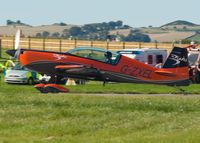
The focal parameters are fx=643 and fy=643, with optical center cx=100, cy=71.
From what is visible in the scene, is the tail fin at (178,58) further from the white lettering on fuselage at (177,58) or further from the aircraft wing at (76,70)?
the aircraft wing at (76,70)

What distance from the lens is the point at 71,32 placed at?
535 feet

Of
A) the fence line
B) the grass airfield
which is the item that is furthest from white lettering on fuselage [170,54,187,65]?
the fence line

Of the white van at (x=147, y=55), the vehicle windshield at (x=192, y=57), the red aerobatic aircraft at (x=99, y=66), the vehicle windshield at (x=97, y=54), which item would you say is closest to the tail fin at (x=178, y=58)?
the red aerobatic aircraft at (x=99, y=66)

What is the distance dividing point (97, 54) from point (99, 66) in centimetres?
51

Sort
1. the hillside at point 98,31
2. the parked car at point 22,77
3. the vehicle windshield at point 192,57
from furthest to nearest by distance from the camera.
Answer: the hillside at point 98,31
the vehicle windshield at point 192,57
the parked car at point 22,77

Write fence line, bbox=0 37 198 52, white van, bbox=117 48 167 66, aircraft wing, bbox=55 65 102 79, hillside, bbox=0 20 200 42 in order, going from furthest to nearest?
hillside, bbox=0 20 200 42, fence line, bbox=0 37 198 52, white van, bbox=117 48 167 66, aircraft wing, bbox=55 65 102 79

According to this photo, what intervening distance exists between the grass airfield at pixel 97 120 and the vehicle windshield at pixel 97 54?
756 cm

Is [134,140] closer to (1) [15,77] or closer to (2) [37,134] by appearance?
(2) [37,134]

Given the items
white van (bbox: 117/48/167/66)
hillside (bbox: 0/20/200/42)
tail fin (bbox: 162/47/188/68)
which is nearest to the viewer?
tail fin (bbox: 162/47/188/68)

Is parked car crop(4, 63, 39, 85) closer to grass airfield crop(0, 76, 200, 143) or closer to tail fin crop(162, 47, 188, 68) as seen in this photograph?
tail fin crop(162, 47, 188, 68)

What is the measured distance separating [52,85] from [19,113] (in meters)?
9.64

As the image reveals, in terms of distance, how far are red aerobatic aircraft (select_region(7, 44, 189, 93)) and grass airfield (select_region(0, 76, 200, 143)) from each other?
7.32 metres

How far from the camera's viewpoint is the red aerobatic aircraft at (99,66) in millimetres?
26125

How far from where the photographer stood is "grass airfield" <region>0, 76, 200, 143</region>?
37.6ft
